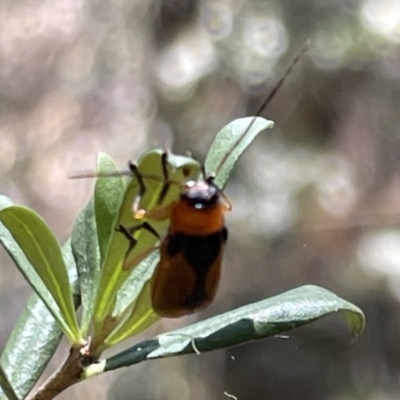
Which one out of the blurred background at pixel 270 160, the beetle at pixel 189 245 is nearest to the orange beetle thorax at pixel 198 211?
the beetle at pixel 189 245

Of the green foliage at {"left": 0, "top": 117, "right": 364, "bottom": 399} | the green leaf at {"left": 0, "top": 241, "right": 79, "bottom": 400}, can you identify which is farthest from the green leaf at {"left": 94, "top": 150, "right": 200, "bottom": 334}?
the green leaf at {"left": 0, "top": 241, "right": 79, "bottom": 400}

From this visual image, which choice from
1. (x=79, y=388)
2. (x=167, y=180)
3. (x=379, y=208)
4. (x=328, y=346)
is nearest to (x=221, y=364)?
(x=328, y=346)

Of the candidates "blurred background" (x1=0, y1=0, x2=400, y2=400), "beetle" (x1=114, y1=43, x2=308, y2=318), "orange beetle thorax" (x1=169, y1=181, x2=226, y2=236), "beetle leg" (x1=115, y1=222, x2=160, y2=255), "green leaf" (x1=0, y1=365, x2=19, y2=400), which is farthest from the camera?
"blurred background" (x1=0, y1=0, x2=400, y2=400)

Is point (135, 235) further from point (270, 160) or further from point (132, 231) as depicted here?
point (270, 160)

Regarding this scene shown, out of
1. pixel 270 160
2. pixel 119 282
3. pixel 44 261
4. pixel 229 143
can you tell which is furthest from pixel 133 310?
pixel 270 160

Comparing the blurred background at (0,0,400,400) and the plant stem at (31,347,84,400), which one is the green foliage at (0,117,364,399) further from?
the blurred background at (0,0,400,400)
